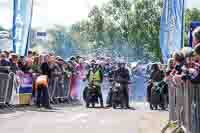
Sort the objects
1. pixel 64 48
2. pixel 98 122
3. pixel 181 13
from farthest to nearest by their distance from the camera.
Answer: pixel 64 48, pixel 181 13, pixel 98 122

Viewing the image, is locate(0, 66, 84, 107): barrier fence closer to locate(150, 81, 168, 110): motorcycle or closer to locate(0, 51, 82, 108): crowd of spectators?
locate(0, 51, 82, 108): crowd of spectators

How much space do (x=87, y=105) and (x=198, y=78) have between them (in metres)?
15.5

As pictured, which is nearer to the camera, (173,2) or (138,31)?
(173,2)

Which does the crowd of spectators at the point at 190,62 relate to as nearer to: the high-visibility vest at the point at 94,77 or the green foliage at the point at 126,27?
the high-visibility vest at the point at 94,77

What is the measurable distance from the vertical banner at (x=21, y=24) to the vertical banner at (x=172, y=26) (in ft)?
19.9

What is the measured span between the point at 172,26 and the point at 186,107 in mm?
8918

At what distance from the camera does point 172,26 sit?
2039 centimetres

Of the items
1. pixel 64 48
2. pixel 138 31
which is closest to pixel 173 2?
pixel 64 48

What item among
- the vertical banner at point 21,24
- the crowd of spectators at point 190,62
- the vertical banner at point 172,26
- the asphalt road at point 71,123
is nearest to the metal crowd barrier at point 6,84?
the asphalt road at point 71,123

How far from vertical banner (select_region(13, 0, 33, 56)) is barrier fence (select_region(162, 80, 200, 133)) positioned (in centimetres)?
1228

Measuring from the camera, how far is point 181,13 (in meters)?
19.1

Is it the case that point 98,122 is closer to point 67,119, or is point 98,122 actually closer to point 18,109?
point 67,119

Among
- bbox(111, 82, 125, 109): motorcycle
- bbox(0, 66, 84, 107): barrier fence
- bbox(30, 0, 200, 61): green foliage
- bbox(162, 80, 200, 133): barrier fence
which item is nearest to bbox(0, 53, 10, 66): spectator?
bbox(0, 66, 84, 107): barrier fence

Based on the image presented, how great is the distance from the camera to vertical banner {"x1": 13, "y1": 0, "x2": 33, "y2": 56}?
85.1 feet
